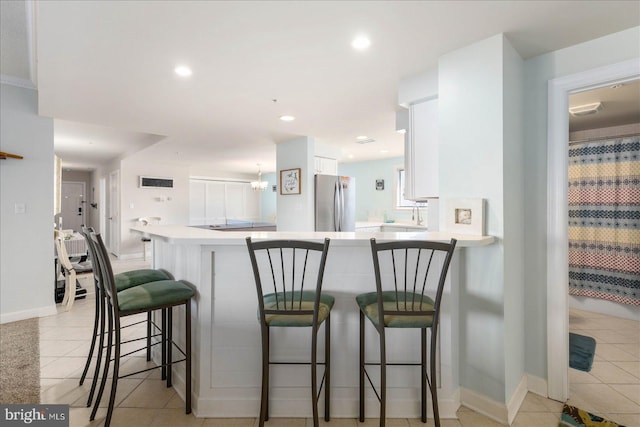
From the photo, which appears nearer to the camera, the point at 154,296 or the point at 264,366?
the point at 264,366

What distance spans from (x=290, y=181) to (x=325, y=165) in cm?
68

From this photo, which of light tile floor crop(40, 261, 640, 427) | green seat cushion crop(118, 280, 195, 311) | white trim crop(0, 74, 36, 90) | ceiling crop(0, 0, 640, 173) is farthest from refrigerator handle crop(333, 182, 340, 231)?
white trim crop(0, 74, 36, 90)

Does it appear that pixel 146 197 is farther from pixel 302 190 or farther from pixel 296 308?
pixel 296 308

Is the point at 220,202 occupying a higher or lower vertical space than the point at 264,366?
higher

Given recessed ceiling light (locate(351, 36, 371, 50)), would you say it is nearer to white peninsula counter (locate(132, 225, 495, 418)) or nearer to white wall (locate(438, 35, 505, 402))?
white wall (locate(438, 35, 505, 402))

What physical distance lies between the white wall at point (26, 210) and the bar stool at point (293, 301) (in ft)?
10.4

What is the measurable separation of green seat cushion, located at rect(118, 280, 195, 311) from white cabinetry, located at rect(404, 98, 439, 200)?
6.08ft

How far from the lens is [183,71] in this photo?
243cm

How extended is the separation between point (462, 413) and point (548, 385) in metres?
0.65

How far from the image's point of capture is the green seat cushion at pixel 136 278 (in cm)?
209

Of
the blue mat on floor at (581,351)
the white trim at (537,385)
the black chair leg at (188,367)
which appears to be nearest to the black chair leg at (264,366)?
the black chair leg at (188,367)

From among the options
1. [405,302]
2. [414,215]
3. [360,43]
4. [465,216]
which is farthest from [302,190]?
[405,302]

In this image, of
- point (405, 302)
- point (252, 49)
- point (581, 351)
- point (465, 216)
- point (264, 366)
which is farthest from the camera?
point (581, 351)

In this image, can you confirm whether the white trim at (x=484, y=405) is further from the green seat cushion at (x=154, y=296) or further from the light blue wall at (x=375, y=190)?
the light blue wall at (x=375, y=190)
